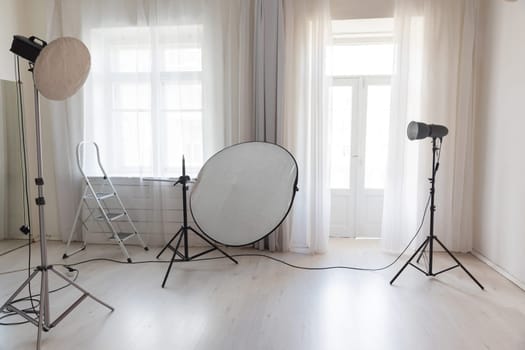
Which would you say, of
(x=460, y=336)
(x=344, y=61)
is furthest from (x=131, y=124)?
(x=460, y=336)

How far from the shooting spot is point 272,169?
2.94m

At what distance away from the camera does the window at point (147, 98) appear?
3629 mm

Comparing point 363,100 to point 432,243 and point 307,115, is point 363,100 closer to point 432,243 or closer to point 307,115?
point 307,115

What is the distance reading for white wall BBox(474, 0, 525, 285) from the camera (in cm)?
277

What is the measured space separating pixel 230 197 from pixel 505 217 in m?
2.28

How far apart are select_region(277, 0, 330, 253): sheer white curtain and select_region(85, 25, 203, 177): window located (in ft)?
3.02

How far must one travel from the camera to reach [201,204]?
10.0 feet

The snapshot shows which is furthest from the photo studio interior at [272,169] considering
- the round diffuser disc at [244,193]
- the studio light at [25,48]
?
the studio light at [25,48]

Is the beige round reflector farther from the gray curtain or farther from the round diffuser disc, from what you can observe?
the gray curtain

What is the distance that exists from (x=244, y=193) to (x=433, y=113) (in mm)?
1937

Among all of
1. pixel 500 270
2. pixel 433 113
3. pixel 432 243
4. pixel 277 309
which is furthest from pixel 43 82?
pixel 500 270

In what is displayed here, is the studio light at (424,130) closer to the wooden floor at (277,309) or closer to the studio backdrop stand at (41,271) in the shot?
the wooden floor at (277,309)

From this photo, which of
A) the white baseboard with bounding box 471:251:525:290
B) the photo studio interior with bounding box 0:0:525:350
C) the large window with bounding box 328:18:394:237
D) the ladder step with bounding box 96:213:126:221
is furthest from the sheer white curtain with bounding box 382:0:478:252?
the ladder step with bounding box 96:213:126:221

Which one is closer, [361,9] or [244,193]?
[244,193]
